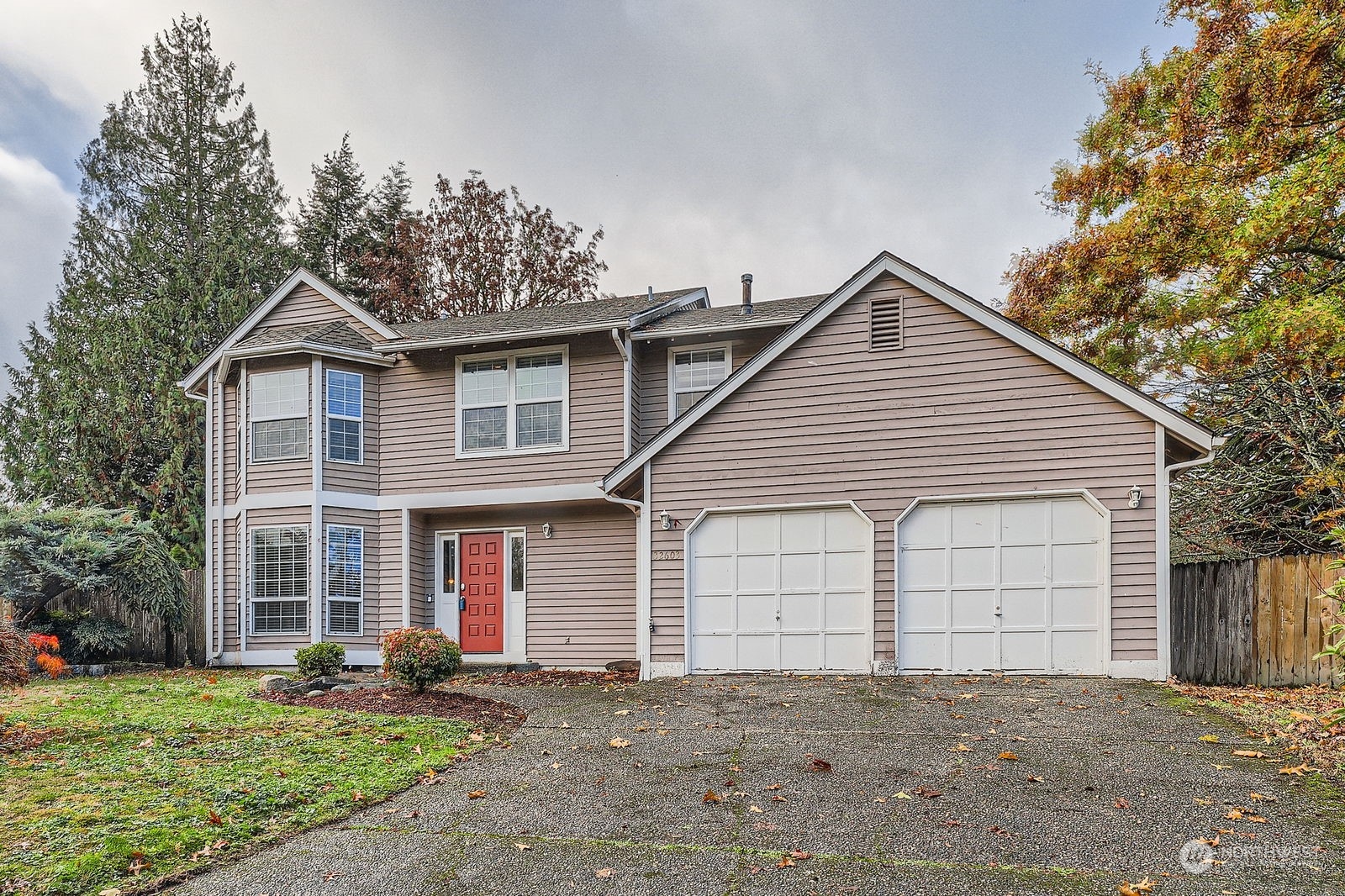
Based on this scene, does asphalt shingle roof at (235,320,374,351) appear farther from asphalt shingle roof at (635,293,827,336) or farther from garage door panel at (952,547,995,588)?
garage door panel at (952,547,995,588)

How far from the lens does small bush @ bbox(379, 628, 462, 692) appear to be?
407 inches

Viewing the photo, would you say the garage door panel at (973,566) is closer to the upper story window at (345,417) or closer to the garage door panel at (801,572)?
the garage door panel at (801,572)

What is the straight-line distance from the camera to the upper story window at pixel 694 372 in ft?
47.9

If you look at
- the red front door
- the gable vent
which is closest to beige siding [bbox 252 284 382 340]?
the red front door

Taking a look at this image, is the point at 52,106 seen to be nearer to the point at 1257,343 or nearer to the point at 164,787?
the point at 164,787

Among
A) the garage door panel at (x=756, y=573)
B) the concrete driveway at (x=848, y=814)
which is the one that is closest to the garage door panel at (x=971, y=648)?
the concrete driveway at (x=848, y=814)

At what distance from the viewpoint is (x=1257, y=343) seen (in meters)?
12.6

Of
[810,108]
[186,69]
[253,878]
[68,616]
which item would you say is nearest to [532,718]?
[253,878]

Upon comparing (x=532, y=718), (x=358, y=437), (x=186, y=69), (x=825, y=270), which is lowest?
(x=532, y=718)

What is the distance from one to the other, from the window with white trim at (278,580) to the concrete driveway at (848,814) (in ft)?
25.6

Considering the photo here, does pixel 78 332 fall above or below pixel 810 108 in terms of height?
below

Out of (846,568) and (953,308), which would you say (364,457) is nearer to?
(846,568)

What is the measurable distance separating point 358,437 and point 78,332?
13389mm

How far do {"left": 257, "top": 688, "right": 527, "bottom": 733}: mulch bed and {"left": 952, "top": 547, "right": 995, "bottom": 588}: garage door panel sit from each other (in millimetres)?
5535
